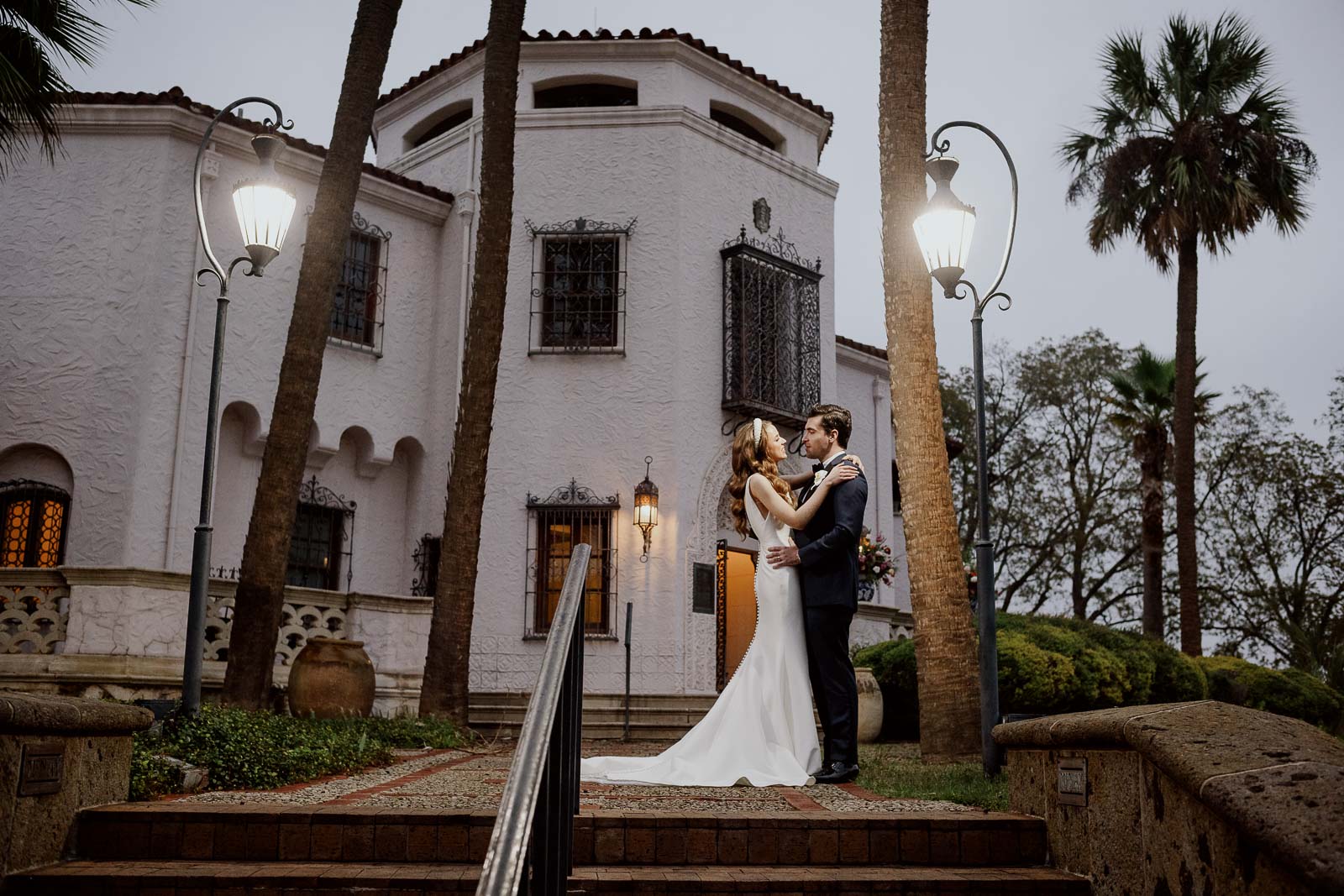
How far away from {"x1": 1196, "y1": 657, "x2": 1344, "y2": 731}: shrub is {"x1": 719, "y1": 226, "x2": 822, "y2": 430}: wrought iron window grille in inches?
320

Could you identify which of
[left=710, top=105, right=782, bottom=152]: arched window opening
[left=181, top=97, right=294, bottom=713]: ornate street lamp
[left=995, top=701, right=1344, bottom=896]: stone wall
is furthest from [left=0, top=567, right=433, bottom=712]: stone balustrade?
[left=710, top=105, right=782, bottom=152]: arched window opening

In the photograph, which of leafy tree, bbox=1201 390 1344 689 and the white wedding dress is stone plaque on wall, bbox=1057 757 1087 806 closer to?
the white wedding dress

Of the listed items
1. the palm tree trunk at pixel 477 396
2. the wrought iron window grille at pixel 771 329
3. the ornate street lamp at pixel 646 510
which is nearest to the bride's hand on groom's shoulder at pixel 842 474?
A: the palm tree trunk at pixel 477 396

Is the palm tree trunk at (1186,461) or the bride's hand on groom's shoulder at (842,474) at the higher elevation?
the palm tree trunk at (1186,461)

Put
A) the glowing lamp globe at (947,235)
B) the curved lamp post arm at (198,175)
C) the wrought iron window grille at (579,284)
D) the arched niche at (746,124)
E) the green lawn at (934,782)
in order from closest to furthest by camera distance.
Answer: the green lawn at (934,782) → the glowing lamp globe at (947,235) → the curved lamp post arm at (198,175) → the wrought iron window grille at (579,284) → the arched niche at (746,124)

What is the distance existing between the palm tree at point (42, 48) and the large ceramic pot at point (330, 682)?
549 centimetres

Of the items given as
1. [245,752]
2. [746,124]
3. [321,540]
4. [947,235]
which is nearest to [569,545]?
[321,540]

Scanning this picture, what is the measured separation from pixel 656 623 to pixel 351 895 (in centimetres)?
1188

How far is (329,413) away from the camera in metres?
15.8

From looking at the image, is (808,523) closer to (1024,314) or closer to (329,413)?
(329,413)

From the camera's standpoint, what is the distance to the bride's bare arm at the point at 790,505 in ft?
20.9

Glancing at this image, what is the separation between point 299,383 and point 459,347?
5.94 metres

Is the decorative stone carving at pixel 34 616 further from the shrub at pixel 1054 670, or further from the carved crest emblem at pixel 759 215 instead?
the carved crest emblem at pixel 759 215

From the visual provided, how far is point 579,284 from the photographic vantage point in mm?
17281
